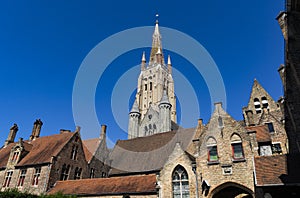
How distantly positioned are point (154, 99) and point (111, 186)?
176ft

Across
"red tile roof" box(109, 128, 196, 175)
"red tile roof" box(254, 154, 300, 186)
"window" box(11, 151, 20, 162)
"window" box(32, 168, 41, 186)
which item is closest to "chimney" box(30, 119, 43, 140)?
"window" box(11, 151, 20, 162)

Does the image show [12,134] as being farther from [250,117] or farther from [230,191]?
[250,117]

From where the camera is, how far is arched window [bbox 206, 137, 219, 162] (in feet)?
55.6

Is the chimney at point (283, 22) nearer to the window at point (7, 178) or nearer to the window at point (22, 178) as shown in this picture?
the window at point (22, 178)

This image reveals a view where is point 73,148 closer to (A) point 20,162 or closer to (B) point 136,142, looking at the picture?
(A) point 20,162

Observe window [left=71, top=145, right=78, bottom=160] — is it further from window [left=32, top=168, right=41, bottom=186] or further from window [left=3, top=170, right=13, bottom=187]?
window [left=3, top=170, right=13, bottom=187]

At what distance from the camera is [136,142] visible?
31.0 meters

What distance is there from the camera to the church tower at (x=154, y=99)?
55.2m

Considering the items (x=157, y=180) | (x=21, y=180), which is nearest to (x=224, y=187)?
(x=157, y=180)

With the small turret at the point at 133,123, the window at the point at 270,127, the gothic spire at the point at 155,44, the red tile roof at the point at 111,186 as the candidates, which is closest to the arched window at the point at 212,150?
the red tile roof at the point at 111,186

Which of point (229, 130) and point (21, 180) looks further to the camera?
point (21, 180)

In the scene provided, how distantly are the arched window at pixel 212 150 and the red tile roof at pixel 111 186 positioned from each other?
505cm

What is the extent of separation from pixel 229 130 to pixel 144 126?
135ft

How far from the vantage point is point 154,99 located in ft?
239
